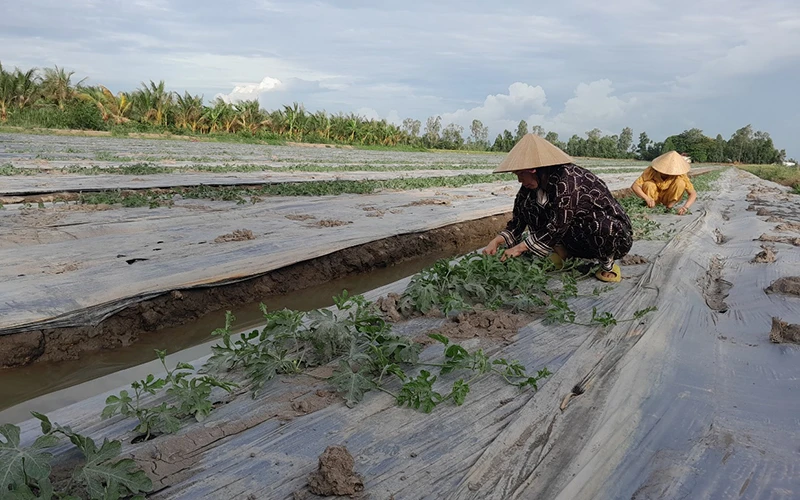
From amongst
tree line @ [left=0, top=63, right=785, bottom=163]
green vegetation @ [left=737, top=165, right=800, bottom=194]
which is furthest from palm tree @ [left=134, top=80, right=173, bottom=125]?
green vegetation @ [left=737, top=165, right=800, bottom=194]

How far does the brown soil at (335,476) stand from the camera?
5.28 ft

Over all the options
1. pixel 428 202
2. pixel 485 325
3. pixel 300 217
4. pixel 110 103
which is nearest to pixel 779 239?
pixel 485 325

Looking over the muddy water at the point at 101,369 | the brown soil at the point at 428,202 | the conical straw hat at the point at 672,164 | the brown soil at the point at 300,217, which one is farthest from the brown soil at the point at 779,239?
the brown soil at the point at 300,217

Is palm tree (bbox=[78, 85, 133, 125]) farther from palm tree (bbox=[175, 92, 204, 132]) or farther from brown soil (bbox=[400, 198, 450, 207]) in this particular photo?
brown soil (bbox=[400, 198, 450, 207])

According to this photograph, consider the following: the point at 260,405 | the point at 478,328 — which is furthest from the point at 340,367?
the point at 478,328

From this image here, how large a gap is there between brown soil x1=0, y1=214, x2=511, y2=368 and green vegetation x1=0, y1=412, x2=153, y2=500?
182 centimetres

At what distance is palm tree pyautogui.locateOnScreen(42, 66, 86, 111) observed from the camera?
2809 centimetres

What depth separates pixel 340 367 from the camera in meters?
2.36

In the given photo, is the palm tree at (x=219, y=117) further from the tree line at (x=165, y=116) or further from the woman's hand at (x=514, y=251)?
the woman's hand at (x=514, y=251)

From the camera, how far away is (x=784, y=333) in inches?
111

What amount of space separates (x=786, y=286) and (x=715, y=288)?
58 cm

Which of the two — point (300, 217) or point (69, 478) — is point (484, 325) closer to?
point (69, 478)

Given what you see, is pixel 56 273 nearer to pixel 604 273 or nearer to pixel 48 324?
pixel 48 324

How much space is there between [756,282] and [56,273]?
530 cm
